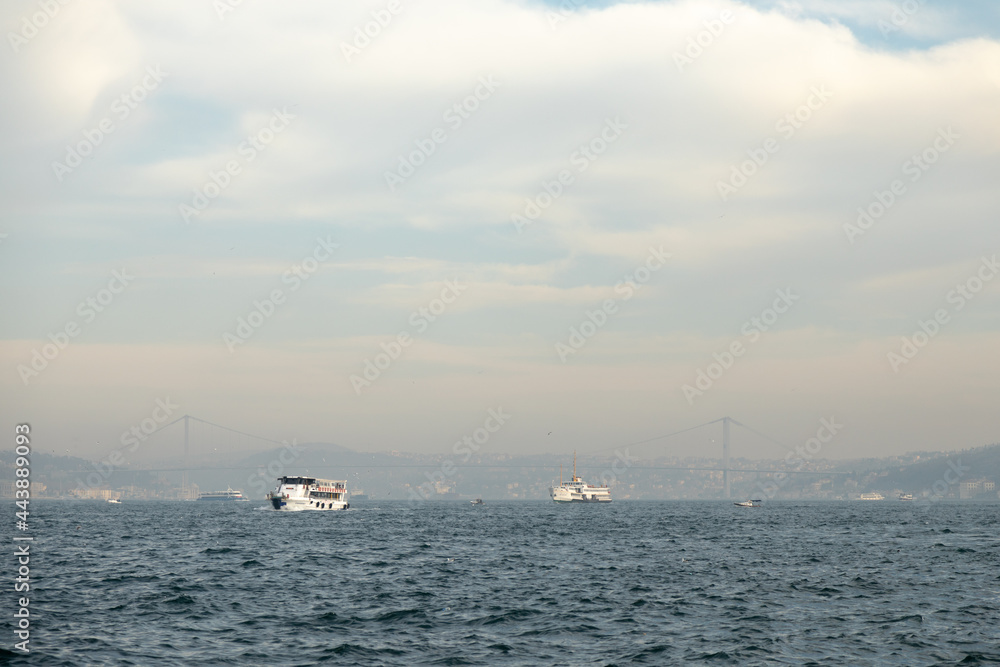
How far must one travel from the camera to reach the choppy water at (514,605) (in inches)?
1046

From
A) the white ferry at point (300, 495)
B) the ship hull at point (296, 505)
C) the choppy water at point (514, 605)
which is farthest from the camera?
the white ferry at point (300, 495)

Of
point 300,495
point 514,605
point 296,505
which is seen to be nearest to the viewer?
point 514,605

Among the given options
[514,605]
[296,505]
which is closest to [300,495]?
[296,505]

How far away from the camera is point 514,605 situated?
35031 mm

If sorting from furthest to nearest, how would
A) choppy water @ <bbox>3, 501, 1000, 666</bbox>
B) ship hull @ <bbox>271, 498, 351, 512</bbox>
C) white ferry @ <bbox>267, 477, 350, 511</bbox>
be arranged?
1. white ferry @ <bbox>267, 477, 350, 511</bbox>
2. ship hull @ <bbox>271, 498, 351, 512</bbox>
3. choppy water @ <bbox>3, 501, 1000, 666</bbox>

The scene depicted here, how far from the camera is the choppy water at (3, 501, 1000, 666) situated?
87.1 ft

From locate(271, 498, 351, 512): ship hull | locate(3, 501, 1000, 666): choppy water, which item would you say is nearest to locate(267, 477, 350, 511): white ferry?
locate(271, 498, 351, 512): ship hull

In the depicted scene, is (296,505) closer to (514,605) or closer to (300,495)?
(300,495)

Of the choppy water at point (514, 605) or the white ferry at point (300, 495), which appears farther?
the white ferry at point (300, 495)

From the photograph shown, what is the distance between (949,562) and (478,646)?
3764 cm

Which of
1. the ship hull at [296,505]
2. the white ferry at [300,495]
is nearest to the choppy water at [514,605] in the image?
the ship hull at [296,505]

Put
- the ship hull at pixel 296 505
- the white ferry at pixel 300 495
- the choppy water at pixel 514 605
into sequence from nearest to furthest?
the choppy water at pixel 514 605
the ship hull at pixel 296 505
the white ferry at pixel 300 495

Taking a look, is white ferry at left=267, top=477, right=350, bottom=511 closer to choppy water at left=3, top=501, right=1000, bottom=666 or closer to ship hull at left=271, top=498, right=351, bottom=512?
ship hull at left=271, top=498, right=351, bottom=512

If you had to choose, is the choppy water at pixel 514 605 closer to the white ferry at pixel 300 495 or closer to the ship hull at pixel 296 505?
the ship hull at pixel 296 505
